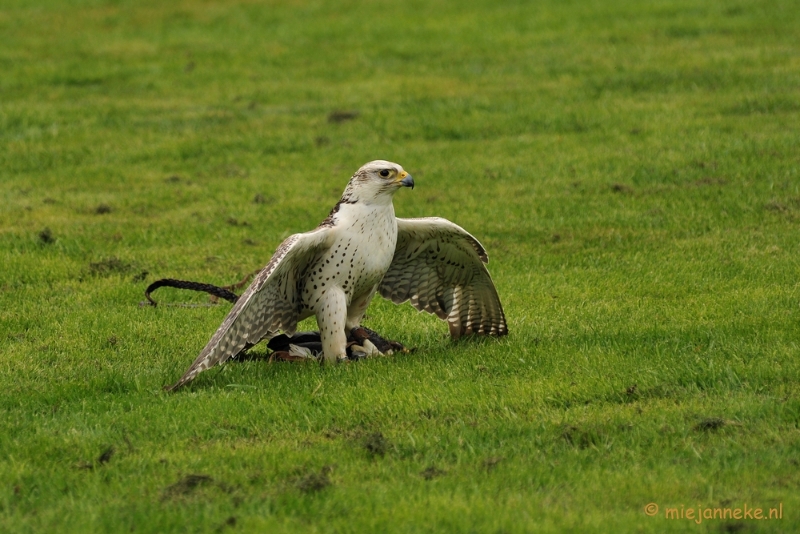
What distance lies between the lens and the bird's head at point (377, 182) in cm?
743

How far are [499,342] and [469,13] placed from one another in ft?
50.9

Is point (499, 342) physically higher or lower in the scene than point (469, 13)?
lower

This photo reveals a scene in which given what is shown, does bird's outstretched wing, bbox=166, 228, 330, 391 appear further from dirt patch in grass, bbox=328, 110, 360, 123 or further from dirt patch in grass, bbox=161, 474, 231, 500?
dirt patch in grass, bbox=328, 110, 360, 123

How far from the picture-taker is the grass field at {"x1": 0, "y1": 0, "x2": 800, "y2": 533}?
5.54 metres

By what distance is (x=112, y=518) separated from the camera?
17.2ft

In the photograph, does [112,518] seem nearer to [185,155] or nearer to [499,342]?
[499,342]

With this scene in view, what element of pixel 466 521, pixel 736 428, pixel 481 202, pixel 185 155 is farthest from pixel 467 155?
pixel 466 521

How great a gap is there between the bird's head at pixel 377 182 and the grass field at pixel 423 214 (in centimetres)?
115

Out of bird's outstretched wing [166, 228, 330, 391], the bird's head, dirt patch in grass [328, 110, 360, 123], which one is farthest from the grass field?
the bird's head

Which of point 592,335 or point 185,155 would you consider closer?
point 592,335

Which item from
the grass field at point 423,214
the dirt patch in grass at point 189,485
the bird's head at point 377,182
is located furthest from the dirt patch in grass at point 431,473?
the bird's head at point 377,182

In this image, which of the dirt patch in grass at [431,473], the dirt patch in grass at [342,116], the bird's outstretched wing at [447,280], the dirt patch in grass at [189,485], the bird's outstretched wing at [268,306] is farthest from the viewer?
the dirt patch in grass at [342,116]

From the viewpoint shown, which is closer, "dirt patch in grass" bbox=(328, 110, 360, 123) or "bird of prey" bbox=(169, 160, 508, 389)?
"bird of prey" bbox=(169, 160, 508, 389)

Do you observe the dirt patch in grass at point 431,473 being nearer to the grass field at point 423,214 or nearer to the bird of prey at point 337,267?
the grass field at point 423,214
